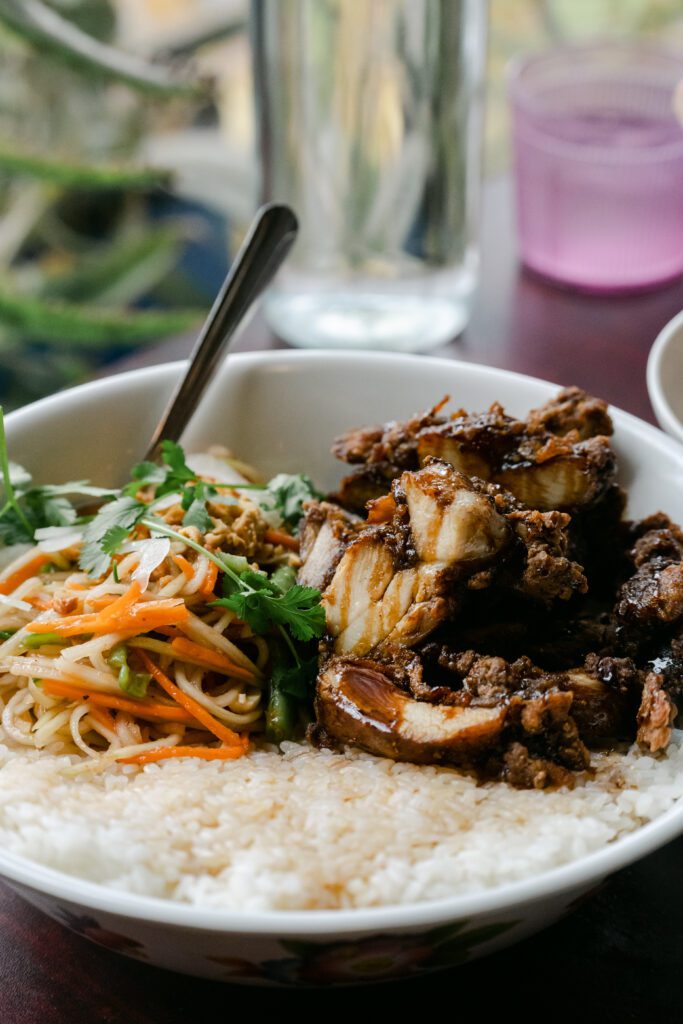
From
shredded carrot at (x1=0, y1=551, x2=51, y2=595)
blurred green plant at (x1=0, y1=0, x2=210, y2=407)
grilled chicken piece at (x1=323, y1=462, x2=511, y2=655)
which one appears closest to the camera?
grilled chicken piece at (x1=323, y1=462, x2=511, y2=655)

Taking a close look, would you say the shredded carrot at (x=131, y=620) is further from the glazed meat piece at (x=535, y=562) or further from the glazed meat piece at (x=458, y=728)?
the glazed meat piece at (x=535, y=562)

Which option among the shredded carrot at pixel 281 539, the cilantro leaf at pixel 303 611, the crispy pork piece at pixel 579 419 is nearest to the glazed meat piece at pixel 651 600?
the crispy pork piece at pixel 579 419

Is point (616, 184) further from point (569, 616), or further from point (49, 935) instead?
point (49, 935)

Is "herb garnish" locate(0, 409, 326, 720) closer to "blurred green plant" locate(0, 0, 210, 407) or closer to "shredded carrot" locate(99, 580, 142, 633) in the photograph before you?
"shredded carrot" locate(99, 580, 142, 633)

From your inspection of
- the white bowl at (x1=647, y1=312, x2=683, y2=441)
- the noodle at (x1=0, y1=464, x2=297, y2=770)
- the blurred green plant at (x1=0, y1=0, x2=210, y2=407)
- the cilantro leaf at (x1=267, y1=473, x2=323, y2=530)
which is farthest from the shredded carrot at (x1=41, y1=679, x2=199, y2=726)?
the blurred green plant at (x1=0, y1=0, x2=210, y2=407)

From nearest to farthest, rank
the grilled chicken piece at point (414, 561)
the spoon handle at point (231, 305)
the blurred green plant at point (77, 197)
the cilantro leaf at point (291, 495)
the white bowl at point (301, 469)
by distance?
the white bowl at point (301, 469) → the grilled chicken piece at point (414, 561) → the cilantro leaf at point (291, 495) → the spoon handle at point (231, 305) → the blurred green plant at point (77, 197)

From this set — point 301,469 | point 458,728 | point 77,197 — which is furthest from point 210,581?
point 77,197

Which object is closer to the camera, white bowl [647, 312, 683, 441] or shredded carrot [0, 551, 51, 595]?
shredded carrot [0, 551, 51, 595]
